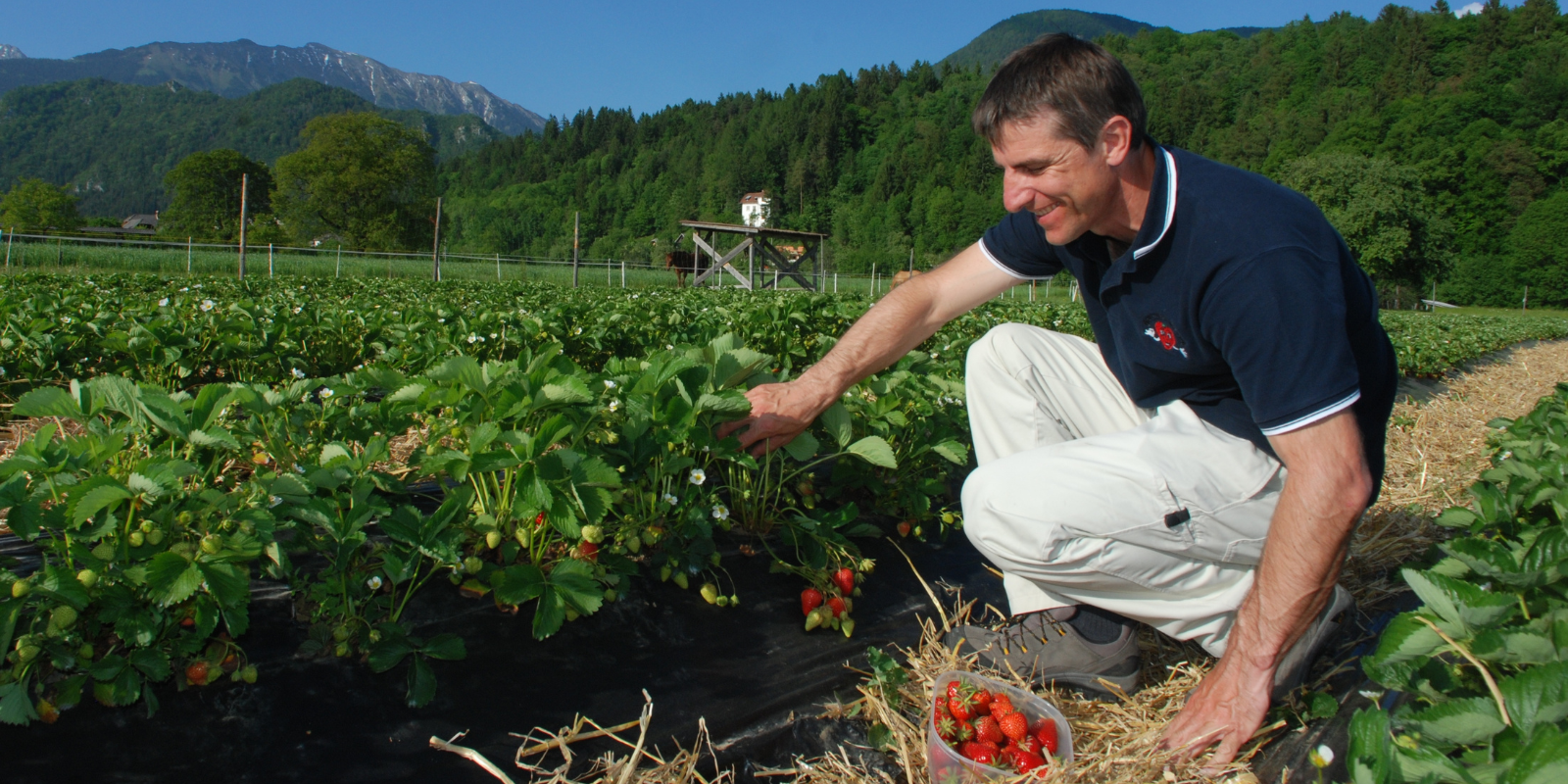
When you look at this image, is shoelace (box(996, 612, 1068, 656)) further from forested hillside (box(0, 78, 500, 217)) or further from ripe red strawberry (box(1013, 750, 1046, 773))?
forested hillside (box(0, 78, 500, 217))

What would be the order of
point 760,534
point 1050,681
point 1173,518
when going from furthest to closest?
point 760,534 → point 1050,681 → point 1173,518

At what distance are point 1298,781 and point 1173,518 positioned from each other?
0.51 meters

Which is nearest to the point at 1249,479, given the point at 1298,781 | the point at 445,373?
the point at 1298,781

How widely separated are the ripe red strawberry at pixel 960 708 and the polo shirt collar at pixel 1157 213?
0.98 meters

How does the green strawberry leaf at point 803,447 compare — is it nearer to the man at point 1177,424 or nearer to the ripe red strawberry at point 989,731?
the man at point 1177,424

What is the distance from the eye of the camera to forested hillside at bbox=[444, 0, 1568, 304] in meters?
58.9

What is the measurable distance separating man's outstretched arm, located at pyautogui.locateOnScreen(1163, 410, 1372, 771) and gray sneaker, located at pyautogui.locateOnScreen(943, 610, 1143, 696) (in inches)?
13.0

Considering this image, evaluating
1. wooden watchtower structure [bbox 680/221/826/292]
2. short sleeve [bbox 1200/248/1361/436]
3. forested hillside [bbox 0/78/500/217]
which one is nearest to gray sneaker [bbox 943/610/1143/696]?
short sleeve [bbox 1200/248/1361/436]

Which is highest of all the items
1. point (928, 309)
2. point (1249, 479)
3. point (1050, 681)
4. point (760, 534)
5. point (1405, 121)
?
point (1405, 121)

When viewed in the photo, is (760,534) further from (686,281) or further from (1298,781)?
(686,281)

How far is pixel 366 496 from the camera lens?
159 centimetres

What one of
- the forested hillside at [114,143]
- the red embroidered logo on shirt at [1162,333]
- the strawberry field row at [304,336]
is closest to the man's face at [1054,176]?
the red embroidered logo on shirt at [1162,333]

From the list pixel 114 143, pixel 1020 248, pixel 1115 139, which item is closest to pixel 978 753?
pixel 1115 139

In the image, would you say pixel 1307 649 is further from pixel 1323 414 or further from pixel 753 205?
pixel 753 205
